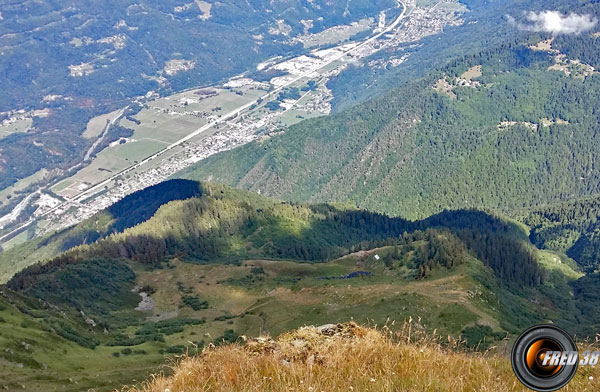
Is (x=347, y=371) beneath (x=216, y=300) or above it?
above

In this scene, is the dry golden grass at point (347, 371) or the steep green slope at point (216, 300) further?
the steep green slope at point (216, 300)

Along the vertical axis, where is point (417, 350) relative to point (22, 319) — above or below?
above

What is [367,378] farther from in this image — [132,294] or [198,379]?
[132,294]

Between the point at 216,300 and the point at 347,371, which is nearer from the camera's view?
the point at 347,371

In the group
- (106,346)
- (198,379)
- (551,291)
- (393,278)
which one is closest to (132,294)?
(106,346)

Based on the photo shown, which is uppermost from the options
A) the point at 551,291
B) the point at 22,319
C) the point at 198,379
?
the point at 198,379

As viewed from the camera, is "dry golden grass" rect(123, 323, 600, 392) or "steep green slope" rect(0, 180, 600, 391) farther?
"steep green slope" rect(0, 180, 600, 391)

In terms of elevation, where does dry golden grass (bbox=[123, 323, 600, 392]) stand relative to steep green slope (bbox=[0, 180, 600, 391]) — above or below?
above

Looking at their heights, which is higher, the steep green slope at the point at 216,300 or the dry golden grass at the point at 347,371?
the dry golden grass at the point at 347,371
